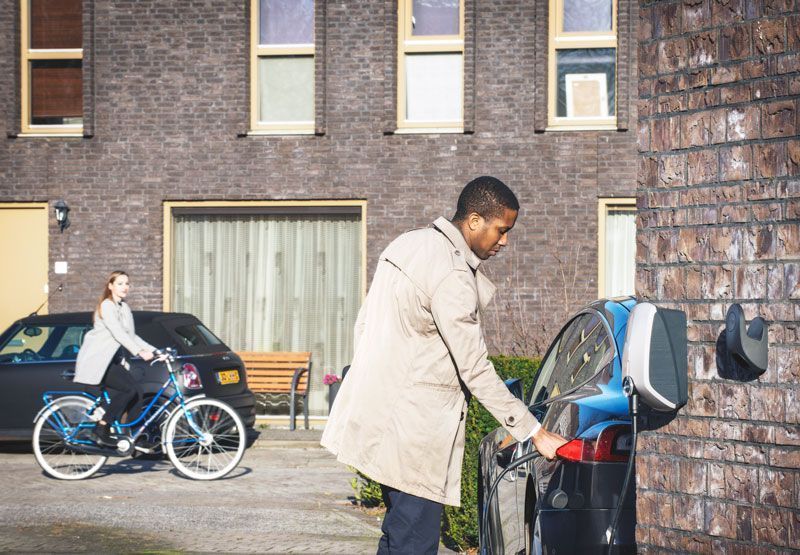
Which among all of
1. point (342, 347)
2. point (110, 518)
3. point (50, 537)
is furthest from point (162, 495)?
point (342, 347)

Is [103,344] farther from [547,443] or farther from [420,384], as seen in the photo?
[547,443]

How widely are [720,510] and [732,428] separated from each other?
24cm

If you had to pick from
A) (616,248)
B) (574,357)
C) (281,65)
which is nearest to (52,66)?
(281,65)

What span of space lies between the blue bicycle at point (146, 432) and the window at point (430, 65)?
6001mm

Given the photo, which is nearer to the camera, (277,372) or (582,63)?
(582,63)

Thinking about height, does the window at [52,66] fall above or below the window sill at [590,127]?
above

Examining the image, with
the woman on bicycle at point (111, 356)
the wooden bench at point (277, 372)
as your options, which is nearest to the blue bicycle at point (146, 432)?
the woman on bicycle at point (111, 356)

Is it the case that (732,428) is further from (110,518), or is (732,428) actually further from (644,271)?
(110,518)

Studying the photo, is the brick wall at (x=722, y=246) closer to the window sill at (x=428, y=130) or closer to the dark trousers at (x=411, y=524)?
the dark trousers at (x=411, y=524)

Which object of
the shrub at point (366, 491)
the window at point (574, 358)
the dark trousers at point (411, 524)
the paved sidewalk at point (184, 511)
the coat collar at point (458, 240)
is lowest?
the paved sidewalk at point (184, 511)

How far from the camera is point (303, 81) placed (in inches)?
660

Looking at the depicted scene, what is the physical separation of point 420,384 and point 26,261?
13595 mm

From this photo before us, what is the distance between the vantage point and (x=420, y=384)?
452 cm

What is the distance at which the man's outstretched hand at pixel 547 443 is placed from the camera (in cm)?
439
